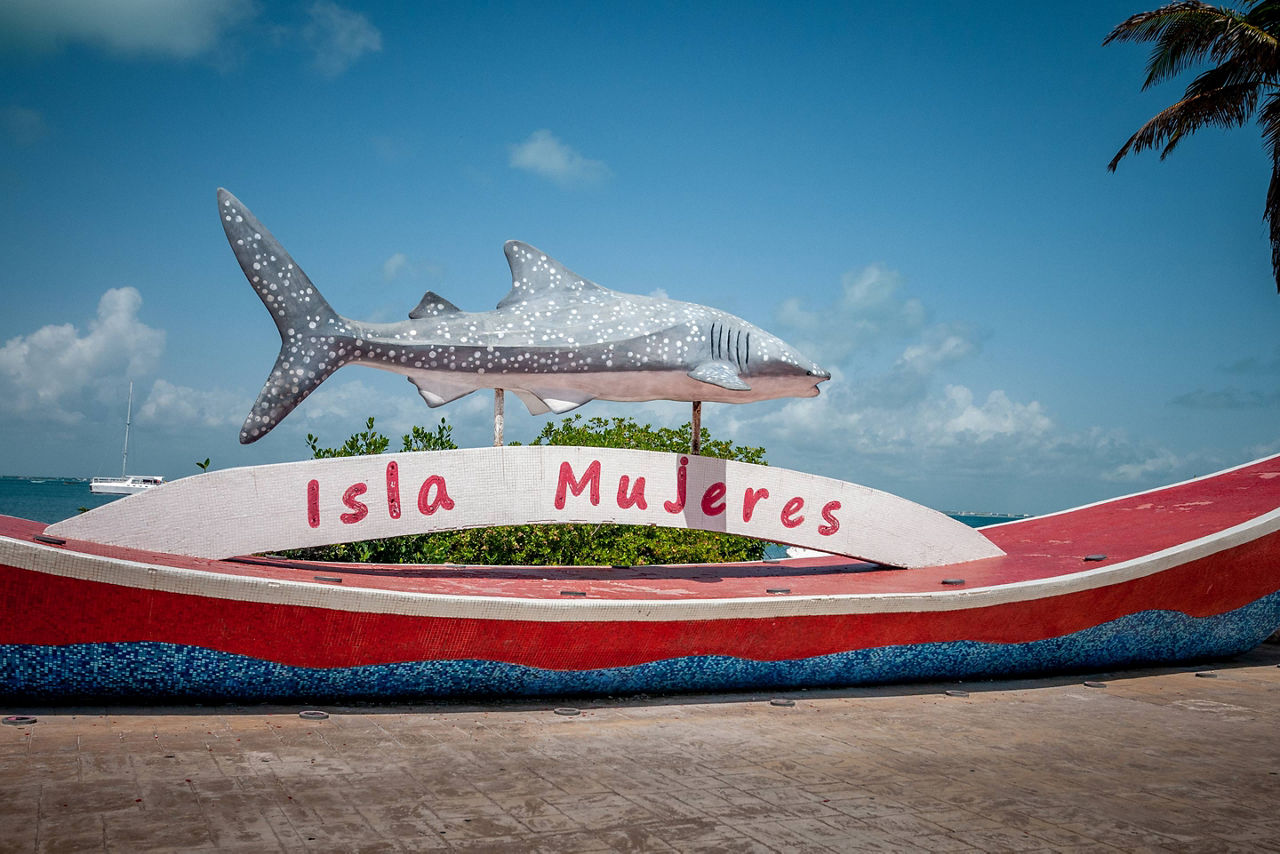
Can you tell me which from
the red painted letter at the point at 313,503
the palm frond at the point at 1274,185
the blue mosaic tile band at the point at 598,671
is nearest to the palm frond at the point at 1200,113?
the palm frond at the point at 1274,185

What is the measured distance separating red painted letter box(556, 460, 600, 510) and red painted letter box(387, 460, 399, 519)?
1.37 meters

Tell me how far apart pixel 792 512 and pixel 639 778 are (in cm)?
429

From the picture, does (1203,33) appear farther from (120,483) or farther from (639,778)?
(120,483)

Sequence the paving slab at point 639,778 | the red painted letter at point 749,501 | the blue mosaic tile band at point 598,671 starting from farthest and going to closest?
the red painted letter at point 749,501 < the blue mosaic tile band at point 598,671 < the paving slab at point 639,778

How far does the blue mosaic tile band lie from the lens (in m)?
5.96

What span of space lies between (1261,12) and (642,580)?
1411cm

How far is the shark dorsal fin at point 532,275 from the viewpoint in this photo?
8828 millimetres

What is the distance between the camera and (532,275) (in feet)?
29.1

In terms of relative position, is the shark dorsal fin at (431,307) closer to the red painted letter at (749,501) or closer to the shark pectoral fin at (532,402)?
the shark pectoral fin at (532,402)

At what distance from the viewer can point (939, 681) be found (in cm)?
838

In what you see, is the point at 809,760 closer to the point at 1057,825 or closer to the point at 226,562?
the point at 1057,825

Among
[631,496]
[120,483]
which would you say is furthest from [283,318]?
[120,483]

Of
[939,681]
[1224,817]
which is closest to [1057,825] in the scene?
[1224,817]

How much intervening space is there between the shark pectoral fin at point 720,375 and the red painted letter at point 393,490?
2758mm
